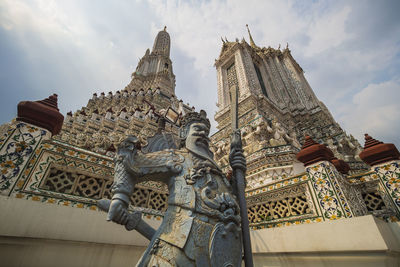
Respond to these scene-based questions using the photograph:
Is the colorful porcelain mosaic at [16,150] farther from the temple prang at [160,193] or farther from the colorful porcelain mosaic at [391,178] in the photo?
the colorful porcelain mosaic at [391,178]

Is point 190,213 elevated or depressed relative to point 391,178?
depressed

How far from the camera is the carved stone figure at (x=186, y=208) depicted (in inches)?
52.4

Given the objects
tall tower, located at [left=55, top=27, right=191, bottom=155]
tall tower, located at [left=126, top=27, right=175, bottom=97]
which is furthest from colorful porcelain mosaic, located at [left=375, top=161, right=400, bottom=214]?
tall tower, located at [left=126, top=27, right=175, bottom=97]

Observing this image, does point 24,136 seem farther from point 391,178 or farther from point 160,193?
point 391,178

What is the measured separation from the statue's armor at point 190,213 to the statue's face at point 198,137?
0.15 m

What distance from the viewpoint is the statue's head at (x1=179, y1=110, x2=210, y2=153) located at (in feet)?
6.55

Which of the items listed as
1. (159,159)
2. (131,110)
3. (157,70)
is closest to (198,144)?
(159,159)

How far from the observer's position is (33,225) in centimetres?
196

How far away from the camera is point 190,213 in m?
1.45

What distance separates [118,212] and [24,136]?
1.88m

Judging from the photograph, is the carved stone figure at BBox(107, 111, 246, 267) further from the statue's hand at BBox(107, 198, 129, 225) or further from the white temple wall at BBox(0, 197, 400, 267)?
the white temple wall at BBox(0, 197, 400, 267)

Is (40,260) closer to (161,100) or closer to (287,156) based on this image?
(287,156)

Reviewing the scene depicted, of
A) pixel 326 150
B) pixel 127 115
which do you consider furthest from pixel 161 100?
pixel 326 150

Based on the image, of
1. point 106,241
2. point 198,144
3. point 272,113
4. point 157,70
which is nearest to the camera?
point 198,144
